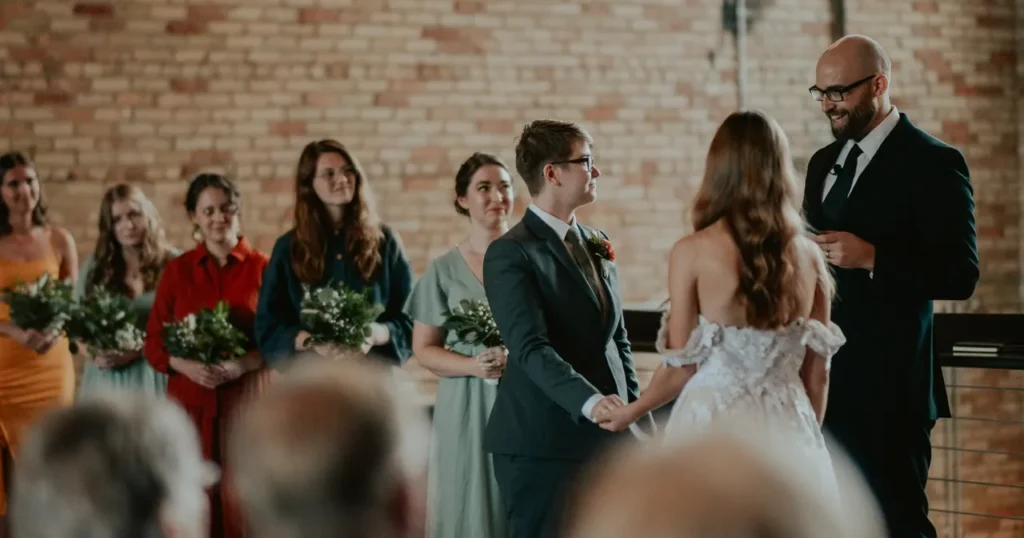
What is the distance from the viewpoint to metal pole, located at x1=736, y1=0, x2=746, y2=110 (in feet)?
28.1

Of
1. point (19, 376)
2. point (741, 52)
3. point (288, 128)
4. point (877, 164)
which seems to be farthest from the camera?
point (741, 52)

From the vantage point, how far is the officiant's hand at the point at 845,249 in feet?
12.5

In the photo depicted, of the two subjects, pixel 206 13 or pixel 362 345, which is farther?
pixel 206 13

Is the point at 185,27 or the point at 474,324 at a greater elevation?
the point at 185,27

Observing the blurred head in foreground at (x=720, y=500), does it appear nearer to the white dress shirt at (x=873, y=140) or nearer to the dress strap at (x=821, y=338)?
the dress strap at (x=821, y=338)

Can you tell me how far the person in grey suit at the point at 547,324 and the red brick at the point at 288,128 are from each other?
414 cm

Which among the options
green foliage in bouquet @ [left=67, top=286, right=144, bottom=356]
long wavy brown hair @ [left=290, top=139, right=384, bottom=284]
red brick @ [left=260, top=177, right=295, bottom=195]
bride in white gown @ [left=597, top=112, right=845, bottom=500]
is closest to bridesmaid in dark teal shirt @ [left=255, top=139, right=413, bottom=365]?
long wavy brown hair @ [left=290, top=139, right=384, bottom=284]

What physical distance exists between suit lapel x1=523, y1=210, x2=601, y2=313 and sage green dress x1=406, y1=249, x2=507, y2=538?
1.17m

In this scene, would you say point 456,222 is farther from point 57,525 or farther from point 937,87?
point 57,525

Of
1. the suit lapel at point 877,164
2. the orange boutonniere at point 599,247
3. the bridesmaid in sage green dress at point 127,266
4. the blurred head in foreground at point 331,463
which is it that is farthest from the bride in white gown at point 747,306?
the bridesmaid in sage green dress at point 127,266

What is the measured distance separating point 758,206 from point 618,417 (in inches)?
26.9

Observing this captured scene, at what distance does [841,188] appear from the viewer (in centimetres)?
405

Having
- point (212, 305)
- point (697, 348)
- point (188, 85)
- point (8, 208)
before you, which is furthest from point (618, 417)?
point (188, 85)

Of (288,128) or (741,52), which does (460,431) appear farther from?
(741,52)
